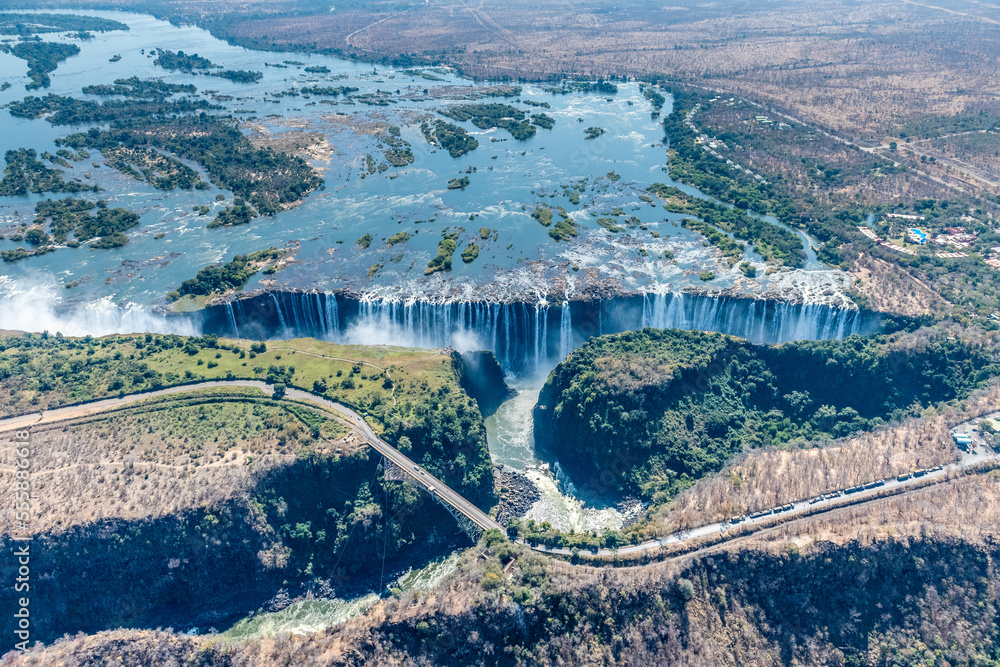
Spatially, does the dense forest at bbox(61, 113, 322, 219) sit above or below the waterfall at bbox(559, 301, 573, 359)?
above

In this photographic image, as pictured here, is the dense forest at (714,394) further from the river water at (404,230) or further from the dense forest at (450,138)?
the dense forest at (450,138)

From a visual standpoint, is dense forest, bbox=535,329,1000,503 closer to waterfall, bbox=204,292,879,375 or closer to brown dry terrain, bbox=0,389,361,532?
waterfall, bbox=204,292,879,375

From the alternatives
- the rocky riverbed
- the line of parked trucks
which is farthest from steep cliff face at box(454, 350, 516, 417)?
the line of parked trucks

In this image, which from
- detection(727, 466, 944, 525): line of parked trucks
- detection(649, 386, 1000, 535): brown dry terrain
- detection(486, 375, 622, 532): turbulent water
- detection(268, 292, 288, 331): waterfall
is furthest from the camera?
detection(268, 292, 288, 331): waterfall

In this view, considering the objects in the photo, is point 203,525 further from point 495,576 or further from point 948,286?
point 948,286

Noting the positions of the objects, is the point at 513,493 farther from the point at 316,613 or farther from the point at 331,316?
the point at 331,316

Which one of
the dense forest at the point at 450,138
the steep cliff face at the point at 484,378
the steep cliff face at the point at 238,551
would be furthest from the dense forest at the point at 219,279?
the dense forest at the point at 450,138

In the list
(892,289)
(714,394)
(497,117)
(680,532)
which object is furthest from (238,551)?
(497,117)

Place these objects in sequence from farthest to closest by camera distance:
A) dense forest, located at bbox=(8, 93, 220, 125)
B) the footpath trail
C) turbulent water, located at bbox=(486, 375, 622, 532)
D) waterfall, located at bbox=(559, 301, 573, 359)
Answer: dense forest, located at bbox=(8, 93, 220, 125) < waterfall, located at bbox=(559, 301, 573, 359) < turbulent water, located at bbox=(486, 375, 622, 532) < the footpath trail
